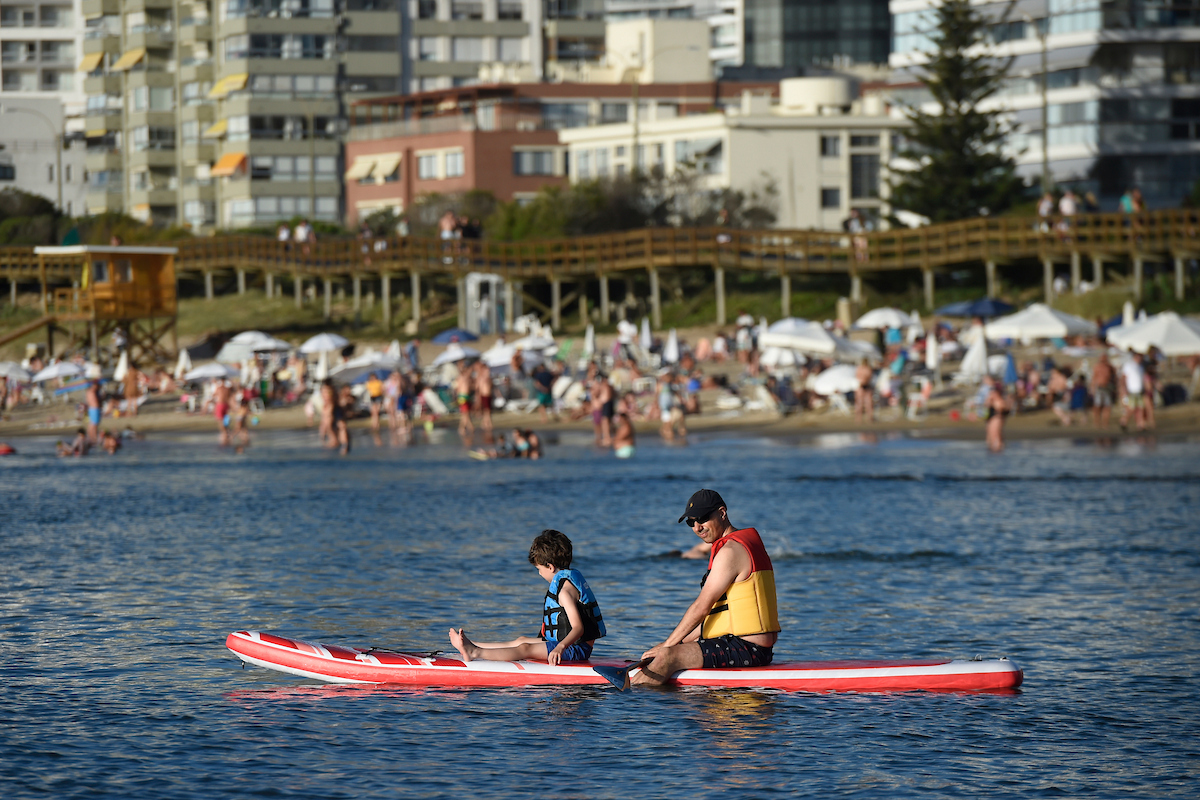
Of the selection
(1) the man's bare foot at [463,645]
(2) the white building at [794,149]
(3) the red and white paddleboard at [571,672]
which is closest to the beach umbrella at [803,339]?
(3) the red and white paddleboard at [571,672]

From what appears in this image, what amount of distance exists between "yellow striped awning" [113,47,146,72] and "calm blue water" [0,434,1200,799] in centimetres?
6509

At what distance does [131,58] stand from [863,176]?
147 feet

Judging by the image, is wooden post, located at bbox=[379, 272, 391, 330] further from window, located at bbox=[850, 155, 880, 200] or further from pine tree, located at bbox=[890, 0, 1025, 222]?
window, located at bbox=[850, 155, 880, 200]

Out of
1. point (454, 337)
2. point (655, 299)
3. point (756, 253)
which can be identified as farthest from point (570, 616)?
point (655, 299)

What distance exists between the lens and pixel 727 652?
37.6 ft

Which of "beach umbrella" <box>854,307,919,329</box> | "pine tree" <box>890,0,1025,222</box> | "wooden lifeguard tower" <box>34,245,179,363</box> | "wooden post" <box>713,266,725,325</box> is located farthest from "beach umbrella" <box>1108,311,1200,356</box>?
"wooden lifeguard tower" <box>34,245,179,363</box>

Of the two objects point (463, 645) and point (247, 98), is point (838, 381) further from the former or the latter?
point (247, 98)

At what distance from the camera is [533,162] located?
73688 millimetres

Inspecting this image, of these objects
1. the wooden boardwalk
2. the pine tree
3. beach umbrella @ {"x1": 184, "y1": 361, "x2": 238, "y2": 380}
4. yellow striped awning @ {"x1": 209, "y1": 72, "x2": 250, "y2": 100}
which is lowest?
beach umbrella @ {"x1": 184, "y1": 361, "x2": 238, "y2": 380}

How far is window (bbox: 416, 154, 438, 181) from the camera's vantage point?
74875 millimetres

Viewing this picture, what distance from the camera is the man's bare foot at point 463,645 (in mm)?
11969

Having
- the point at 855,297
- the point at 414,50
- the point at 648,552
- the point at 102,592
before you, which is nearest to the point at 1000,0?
the point at 855,297

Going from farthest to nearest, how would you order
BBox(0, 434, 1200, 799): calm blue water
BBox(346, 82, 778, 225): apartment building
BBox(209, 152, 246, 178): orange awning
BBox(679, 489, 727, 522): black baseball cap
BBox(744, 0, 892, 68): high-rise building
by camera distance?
BBox(744, 0, 892, 68): high-rise building < BBox(209, 152, 246, 178): orange awning < BBox(346, 82, 778, 225): apartment building < BBox(679, 489, 727, 522): black baseball cap < BBox(0, 434, 1200, 799): calm blue water

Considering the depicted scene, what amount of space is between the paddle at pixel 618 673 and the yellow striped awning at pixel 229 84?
3019 inches
